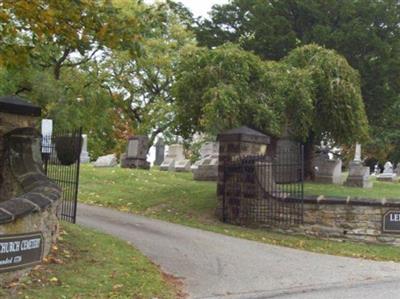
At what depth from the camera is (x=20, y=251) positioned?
6.50 m

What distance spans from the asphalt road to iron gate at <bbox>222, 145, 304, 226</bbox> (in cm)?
185

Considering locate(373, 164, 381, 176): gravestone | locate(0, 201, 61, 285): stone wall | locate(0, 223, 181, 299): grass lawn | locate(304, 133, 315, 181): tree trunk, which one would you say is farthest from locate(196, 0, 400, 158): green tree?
locate(373, 164, 381, 176): gravestone

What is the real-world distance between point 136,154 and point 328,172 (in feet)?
26.7

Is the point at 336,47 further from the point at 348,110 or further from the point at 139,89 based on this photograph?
the point at 139,89

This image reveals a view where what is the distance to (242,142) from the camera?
566 inches

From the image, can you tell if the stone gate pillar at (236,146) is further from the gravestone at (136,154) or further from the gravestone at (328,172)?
the gravestone at (136,154)

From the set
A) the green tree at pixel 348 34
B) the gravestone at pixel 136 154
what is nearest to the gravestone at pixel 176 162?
the gravestone at pixel 136 154

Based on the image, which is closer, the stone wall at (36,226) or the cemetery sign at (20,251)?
the cemetery sign at (20,251)

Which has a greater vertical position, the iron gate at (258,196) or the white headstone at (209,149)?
the white headstone at (209,149)

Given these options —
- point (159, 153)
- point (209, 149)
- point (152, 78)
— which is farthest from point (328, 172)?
point (152, 78)

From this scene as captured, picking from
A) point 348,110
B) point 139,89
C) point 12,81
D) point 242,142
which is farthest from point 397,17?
point 139,89

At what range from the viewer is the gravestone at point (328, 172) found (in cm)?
2267

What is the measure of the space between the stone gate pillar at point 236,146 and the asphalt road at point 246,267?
6.99 ft

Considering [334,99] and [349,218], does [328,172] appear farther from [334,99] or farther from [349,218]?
[349,218]
